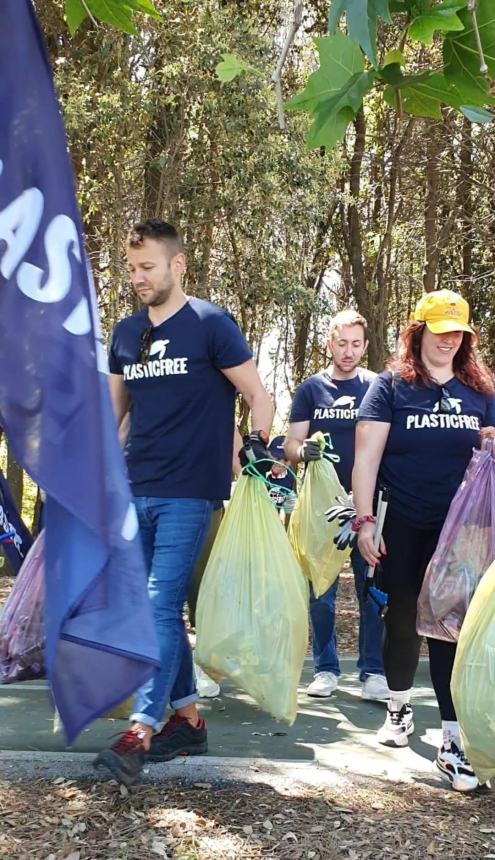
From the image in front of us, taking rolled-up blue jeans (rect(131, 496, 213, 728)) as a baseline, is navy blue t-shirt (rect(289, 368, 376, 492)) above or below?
above

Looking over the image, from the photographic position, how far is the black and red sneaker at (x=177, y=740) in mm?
3932

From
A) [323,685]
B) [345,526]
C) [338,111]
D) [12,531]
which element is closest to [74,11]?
[338,111]

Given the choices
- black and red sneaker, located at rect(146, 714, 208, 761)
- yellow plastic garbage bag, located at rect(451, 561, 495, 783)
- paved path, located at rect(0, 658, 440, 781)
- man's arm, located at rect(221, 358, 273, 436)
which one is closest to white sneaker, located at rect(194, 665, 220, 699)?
paved path, located at rect(0, 658, 440, 781)

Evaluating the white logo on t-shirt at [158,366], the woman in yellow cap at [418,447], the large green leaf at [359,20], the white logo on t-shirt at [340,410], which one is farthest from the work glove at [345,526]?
the large green leaf at [359,20]

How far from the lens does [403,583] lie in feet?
13.7

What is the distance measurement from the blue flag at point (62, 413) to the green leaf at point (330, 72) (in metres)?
0.65

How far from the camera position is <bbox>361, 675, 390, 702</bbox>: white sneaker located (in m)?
5.12

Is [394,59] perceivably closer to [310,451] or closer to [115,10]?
[115,10]

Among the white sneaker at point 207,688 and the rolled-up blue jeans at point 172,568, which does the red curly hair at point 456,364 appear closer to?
the rolled-up blue jeans at point 172,568

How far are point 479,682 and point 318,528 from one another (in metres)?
2.12

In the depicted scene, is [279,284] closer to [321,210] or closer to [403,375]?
[321,210]

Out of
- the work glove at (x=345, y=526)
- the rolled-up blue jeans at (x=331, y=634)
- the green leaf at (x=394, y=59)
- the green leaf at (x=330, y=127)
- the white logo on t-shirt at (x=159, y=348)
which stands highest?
the green leaf at (x=394, y=59)

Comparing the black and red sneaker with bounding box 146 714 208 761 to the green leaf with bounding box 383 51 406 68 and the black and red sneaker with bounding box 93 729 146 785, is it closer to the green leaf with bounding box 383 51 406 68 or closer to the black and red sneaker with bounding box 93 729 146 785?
the black and red sneaker with bounding box 93 729 146 785

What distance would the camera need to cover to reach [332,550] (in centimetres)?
540
